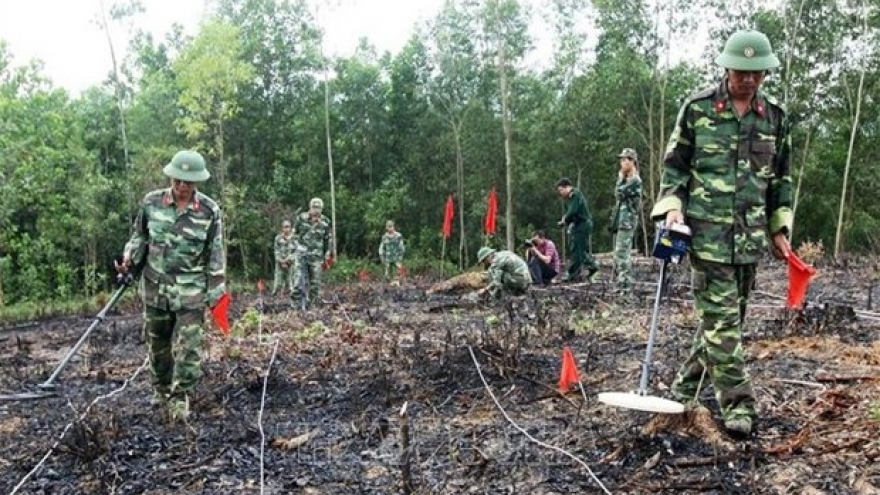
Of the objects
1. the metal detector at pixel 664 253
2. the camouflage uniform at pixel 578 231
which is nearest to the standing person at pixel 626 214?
the camouflage uniform at pixel 578 231

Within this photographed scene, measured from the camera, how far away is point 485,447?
13.5ft

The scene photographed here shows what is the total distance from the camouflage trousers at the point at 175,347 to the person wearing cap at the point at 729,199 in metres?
3.23

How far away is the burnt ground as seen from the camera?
11.5 ft

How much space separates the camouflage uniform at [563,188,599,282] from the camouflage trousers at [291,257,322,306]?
389 cm

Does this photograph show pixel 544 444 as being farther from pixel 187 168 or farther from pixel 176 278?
pixel 187 168

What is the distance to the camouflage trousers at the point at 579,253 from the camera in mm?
12617

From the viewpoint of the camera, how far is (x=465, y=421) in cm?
471

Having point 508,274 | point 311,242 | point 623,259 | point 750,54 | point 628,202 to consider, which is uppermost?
point 750,54

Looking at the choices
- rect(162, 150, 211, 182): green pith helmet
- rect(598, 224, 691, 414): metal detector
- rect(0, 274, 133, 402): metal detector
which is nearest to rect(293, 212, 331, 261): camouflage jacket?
rect(0, 274, 133, 402): metal detector

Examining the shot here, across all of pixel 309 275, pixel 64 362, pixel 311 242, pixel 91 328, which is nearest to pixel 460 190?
pixel 309 275

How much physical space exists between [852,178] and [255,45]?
2146 centimetres

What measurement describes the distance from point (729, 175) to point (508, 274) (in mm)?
7243

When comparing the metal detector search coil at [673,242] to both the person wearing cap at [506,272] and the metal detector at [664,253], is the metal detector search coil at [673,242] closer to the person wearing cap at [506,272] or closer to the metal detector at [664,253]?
the metal detector at [664,253]

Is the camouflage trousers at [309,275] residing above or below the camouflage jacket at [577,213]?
below
